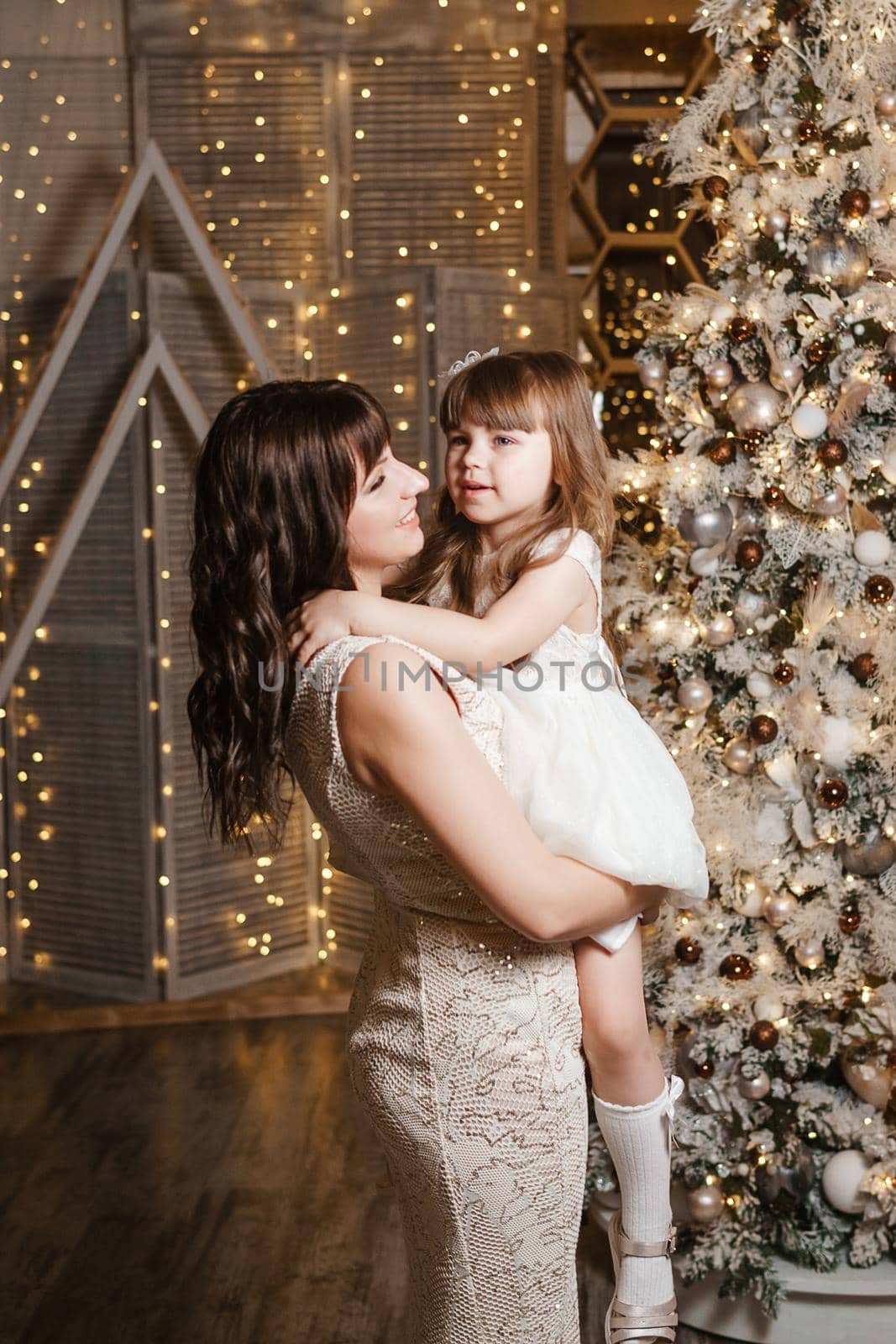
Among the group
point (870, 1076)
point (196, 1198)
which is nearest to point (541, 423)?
point (870, 1076)

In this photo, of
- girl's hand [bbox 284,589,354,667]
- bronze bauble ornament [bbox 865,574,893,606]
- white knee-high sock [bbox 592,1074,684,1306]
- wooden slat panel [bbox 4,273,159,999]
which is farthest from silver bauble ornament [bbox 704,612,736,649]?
wooden slat panel [bbox 4,273,159,999]

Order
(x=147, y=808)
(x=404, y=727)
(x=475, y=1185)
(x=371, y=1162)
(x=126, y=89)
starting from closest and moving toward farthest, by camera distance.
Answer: (x=404, y=727), (x=475, y=1185), (x=371, y=1162), (x=147, y=808), (x=126, y=89)

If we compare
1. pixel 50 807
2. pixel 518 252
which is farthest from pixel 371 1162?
pixel 518 252

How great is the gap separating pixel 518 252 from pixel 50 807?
8.15ft

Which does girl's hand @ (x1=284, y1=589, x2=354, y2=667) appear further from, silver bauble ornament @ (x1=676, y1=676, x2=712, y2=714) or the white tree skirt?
the white tree skirt

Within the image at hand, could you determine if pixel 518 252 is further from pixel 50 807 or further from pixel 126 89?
pixel 50 807

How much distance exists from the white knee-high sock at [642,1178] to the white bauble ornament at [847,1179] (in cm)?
77

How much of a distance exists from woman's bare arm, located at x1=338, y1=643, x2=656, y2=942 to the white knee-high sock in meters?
0.54

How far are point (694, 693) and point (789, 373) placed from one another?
611mm

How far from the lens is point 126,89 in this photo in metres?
4.51

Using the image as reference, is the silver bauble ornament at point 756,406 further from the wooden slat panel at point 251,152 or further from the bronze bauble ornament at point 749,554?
the wooden slat panel at point 251,152

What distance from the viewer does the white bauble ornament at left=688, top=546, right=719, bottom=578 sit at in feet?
7.95

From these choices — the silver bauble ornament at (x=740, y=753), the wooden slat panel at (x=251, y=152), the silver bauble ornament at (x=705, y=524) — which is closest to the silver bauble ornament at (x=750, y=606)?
the silver bauble ornament at (x=705, y=524)

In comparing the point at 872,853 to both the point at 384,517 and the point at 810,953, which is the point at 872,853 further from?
the point at 384,517
